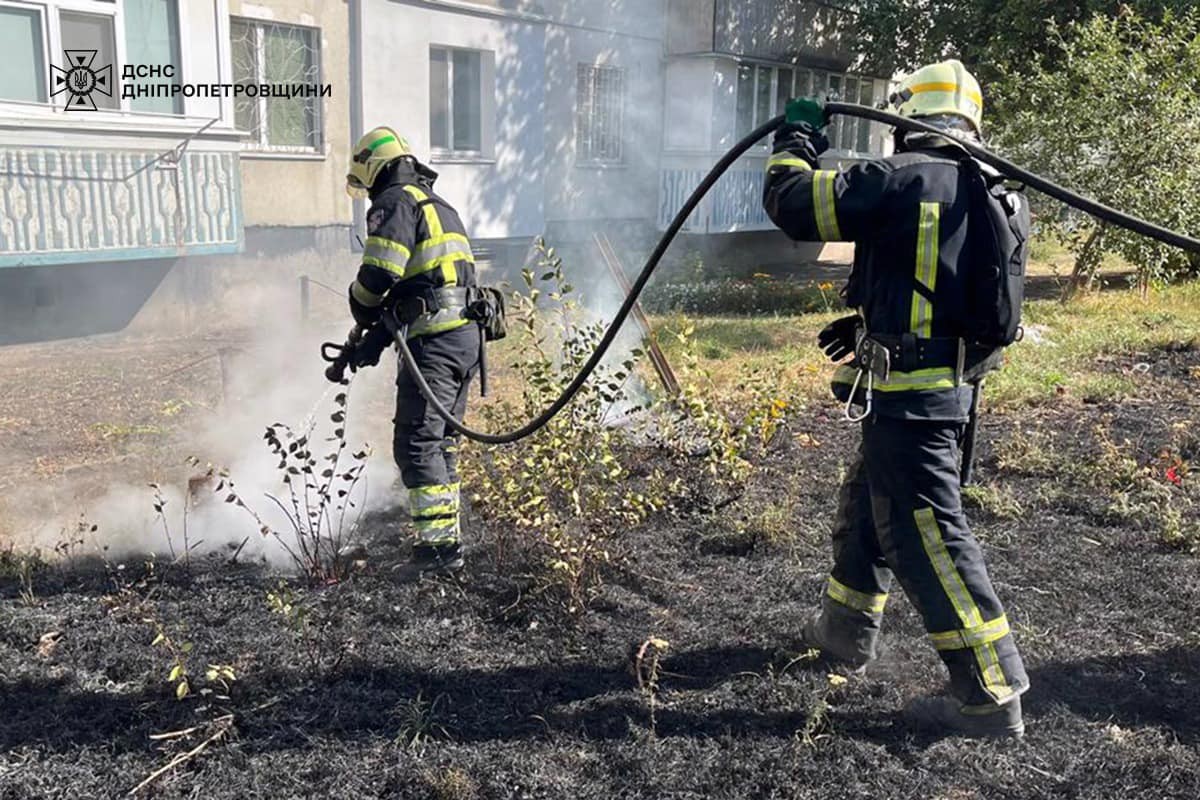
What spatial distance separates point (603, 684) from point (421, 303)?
1.77 metres

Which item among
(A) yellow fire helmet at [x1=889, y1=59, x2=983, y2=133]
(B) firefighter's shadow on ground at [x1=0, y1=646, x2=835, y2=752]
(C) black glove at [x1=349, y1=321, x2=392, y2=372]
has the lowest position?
(B) firefighter's shadow on ground at [x1=0, y1=646, x2=835, y2=752]

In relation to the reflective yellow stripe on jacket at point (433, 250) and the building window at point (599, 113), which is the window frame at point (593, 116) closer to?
the building window at point (599, 113)

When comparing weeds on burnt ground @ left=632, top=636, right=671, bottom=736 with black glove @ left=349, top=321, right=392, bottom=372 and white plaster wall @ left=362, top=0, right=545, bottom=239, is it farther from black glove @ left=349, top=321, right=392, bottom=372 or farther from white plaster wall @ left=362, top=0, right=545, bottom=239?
white plaster wall @ left=362, top=0, right=545, bottom=239

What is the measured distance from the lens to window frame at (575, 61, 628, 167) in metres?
14.5

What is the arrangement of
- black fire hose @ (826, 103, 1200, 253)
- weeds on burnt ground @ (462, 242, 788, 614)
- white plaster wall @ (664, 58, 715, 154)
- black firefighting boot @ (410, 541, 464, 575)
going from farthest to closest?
white plaster wall @ (664, 58, 715, 154), black firefighting boot @ (410, 541, 464, 575), weeds on burnt ground @ (462, 242, 788, 614), black fire hose @ (826, 103, 1200, 253)

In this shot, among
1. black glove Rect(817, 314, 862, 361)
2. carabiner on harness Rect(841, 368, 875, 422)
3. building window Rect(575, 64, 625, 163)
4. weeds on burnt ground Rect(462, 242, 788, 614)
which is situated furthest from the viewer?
building window Rect(575, 64, 625, 163)

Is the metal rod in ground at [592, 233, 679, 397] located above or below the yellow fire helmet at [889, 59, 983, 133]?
below

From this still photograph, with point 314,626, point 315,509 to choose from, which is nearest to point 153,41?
point 315,509

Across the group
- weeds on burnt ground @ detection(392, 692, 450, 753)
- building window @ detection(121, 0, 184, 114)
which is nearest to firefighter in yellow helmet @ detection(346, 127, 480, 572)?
weeds on burnt ground @ detection(392, 692, 450, 753)

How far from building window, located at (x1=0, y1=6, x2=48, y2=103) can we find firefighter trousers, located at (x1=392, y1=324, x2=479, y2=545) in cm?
629

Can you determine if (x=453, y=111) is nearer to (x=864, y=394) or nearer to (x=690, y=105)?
(x=690, y=105)

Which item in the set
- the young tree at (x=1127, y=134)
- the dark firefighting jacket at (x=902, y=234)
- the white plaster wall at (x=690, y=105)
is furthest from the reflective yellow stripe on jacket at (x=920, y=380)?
the white plaster wall at (x=690, y=105)

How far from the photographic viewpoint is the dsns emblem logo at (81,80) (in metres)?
8.63

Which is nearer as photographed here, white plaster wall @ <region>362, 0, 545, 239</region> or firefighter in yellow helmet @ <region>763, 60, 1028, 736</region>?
firefighter in yellow helmet @ <region>763, 60, 1028, 736</region>
